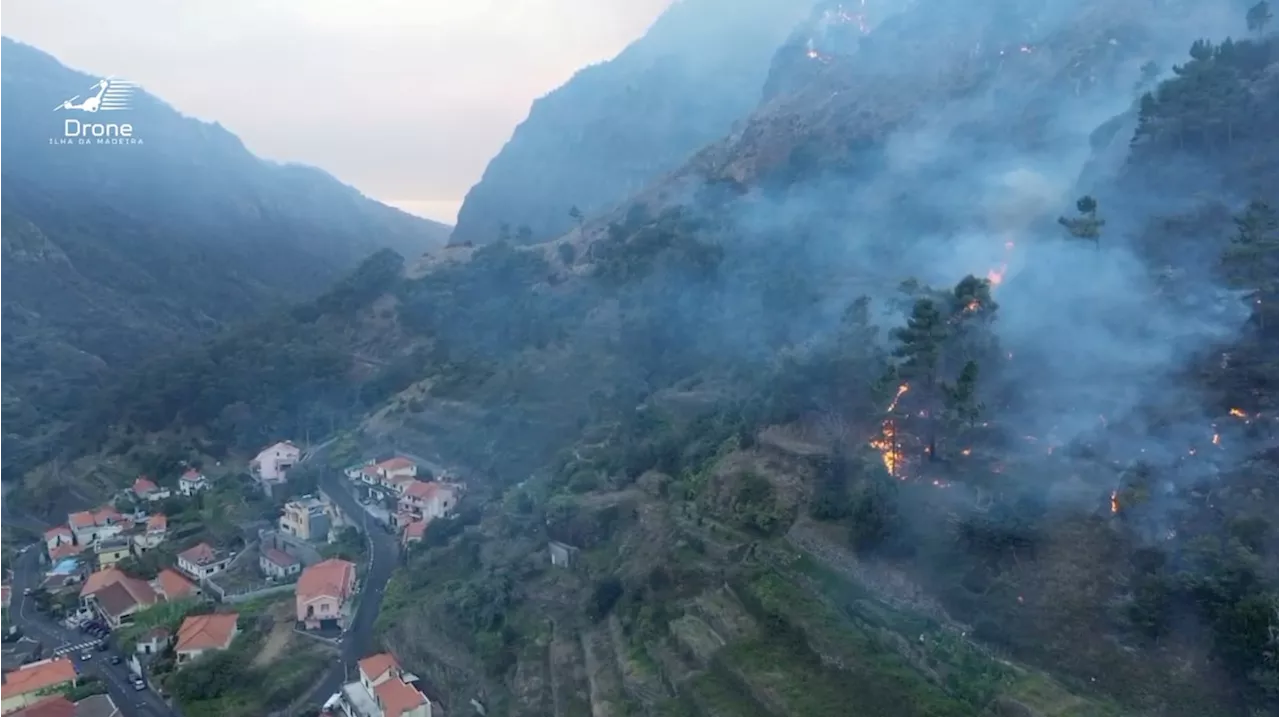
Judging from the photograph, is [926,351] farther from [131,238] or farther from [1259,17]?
[131,238]

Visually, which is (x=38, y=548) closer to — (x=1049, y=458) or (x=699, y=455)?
(x=699, y=455)

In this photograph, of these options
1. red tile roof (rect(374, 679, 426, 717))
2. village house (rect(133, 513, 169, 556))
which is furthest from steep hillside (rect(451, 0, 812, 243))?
red tile roof (rect(374, 679, 426, 717))

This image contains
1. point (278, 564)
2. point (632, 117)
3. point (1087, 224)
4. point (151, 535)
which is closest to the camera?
point (1087, 224)

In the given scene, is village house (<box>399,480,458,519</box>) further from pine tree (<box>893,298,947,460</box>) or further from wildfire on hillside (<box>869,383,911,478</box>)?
pine tree (<box>893,298,947,460</box>)

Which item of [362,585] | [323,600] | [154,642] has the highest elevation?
[323,600]

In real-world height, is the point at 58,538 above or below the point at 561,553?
below

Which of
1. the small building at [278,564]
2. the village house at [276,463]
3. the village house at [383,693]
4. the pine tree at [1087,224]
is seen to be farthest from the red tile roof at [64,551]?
the pine tree at [1087,224]

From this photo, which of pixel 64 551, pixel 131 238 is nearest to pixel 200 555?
pixel 64 551
